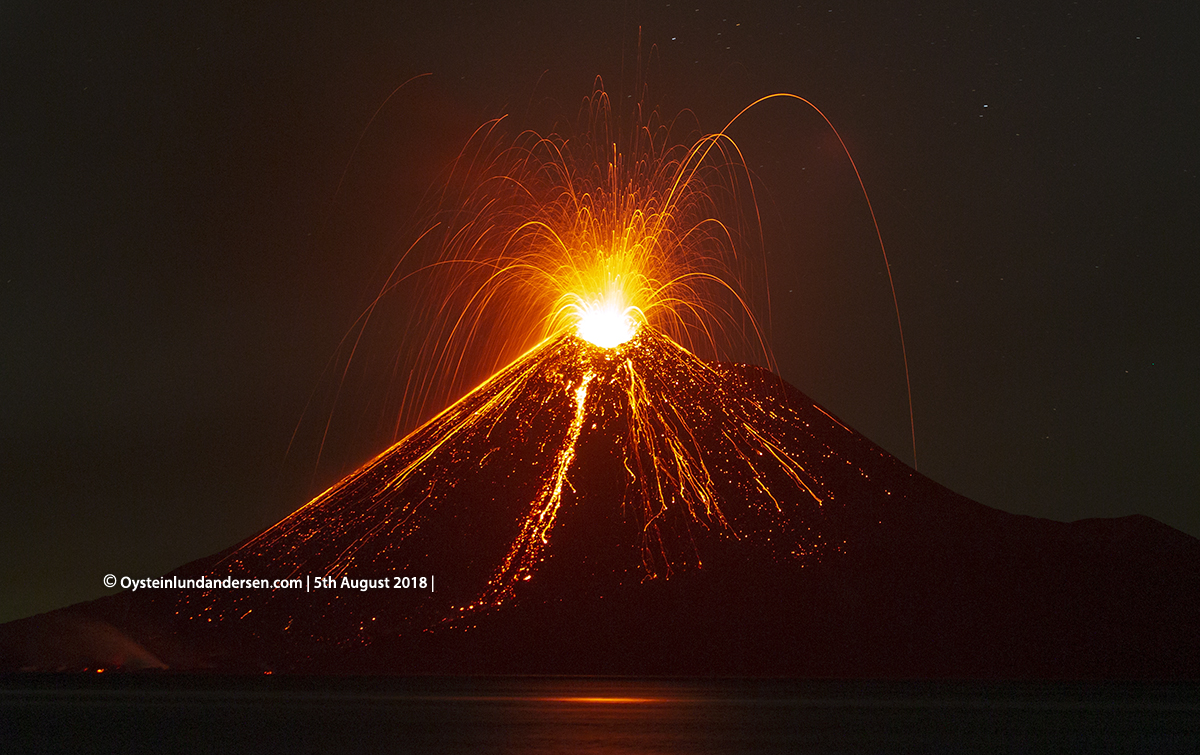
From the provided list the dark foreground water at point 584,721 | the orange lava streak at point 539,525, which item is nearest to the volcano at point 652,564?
the orange lava streak at point 539,525

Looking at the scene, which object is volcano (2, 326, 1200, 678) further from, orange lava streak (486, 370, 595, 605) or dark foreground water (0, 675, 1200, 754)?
dark foreground water (0, 675, 1200, 754)

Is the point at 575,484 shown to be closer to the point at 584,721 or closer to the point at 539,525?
the point at 539,525

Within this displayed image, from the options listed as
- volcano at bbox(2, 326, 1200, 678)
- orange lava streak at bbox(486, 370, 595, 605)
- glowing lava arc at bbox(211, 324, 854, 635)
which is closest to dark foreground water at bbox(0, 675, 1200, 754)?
volcano at bbox(2, 326, 1200, 678)

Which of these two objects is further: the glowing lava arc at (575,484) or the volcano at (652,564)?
the glowing lava arc at (575,484)

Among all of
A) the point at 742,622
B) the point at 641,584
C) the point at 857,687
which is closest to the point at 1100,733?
the point at 857,687

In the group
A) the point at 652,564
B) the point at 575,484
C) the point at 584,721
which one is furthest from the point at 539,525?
the point at 584,721

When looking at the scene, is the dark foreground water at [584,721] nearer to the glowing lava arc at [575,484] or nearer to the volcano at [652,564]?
the volcano at [652,564]
